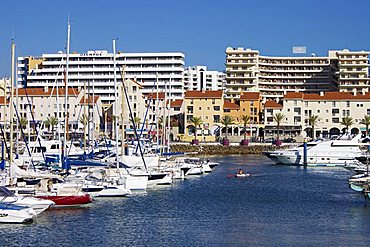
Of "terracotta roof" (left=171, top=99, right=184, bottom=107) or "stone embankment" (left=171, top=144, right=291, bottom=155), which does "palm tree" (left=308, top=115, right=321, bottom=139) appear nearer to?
"stone embankment" (left=171, top=144, right=291, bottom=155)

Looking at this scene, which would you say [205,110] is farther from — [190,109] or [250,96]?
[250,96]

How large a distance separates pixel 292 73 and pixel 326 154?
8053 cm

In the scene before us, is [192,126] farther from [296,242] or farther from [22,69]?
[296,242]

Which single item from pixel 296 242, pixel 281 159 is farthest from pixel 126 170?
pixel 281 159

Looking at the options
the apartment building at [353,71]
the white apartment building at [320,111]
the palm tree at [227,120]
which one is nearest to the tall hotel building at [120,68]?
the palm tree at [227,120]

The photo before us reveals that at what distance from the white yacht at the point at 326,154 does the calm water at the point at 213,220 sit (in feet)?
70.3

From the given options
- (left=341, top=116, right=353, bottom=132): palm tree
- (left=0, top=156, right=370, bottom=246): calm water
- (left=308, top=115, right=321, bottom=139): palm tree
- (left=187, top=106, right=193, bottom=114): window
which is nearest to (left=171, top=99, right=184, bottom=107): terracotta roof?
(left=187, top=106, right=193, bottom=114): window

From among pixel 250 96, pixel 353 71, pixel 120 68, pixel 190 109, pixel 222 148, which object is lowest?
pixel 222 148

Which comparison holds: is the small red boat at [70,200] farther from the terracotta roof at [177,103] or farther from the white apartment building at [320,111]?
the terracotta roof at [177,103]

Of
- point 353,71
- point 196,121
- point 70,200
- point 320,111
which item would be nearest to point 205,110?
point 196,121

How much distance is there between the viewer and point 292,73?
15662cm

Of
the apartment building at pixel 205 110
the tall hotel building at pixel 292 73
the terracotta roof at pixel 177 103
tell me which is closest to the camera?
the apartment building at pixel 205 110

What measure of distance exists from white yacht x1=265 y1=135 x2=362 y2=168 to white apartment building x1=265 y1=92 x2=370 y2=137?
4197cm

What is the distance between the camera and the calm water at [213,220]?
108 ft
